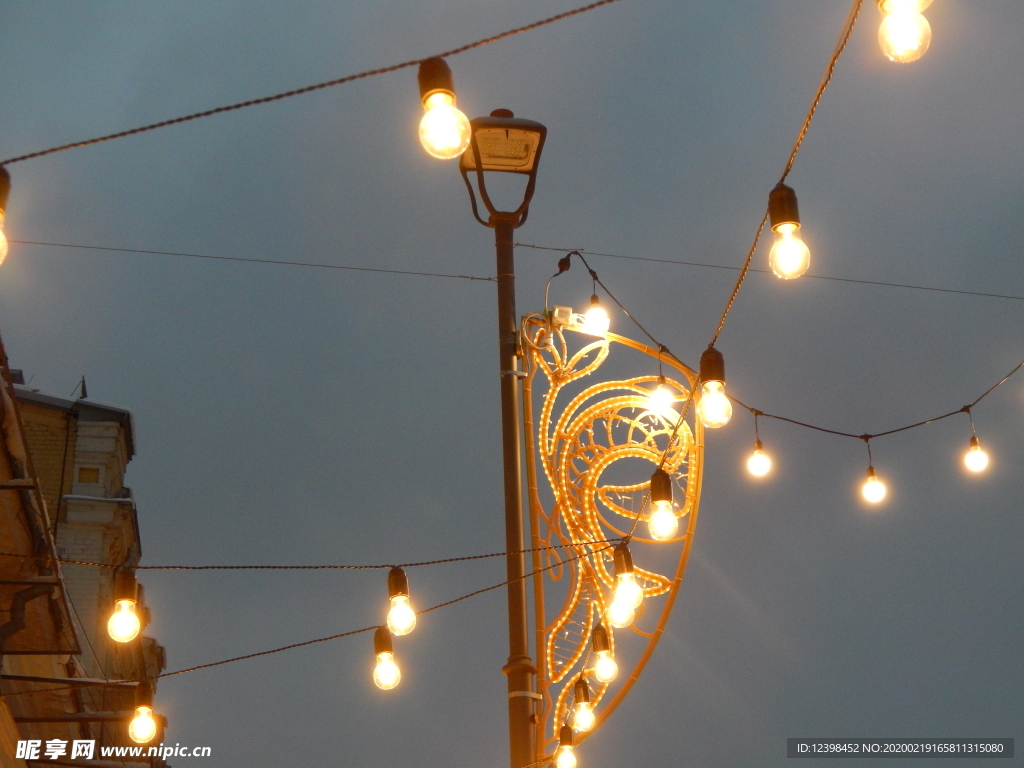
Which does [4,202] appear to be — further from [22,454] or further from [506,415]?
[22,454]

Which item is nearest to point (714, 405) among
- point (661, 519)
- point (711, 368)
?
point (711, 368)

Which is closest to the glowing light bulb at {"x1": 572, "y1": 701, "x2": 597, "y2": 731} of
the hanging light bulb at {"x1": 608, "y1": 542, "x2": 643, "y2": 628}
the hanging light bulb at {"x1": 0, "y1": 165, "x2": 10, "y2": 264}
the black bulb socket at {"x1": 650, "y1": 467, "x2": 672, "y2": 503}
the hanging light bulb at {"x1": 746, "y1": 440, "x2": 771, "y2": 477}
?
the hanging light bulb at {"x1": 608, "y1": 542, "x2": 643, "y2": 628}

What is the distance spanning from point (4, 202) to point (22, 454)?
805cm

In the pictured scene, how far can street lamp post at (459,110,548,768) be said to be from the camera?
26.8 ft

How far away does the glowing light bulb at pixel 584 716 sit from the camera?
892 centimetres

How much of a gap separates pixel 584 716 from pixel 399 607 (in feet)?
5.57

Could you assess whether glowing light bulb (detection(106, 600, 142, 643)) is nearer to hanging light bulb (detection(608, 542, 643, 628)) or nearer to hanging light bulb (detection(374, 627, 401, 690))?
hanging light bulb (detection(374, 627, 401, 690))

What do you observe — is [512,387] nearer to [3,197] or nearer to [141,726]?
[3,197]

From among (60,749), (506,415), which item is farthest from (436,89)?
(60,749)

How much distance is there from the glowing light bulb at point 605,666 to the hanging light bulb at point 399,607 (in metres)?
1.46

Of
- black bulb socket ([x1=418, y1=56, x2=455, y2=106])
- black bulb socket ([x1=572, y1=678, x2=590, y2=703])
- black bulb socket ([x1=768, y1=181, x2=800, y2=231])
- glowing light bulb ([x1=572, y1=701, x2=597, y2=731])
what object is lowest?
glowing light bulb ([x1=572, y1=701, x2=597, y2=731])

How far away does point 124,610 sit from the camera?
887cm

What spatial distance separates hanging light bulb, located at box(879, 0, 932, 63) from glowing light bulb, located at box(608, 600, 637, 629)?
5087 millimetres

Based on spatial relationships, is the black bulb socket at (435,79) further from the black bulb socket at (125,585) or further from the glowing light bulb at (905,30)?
the black bulb socket at (125,585)
